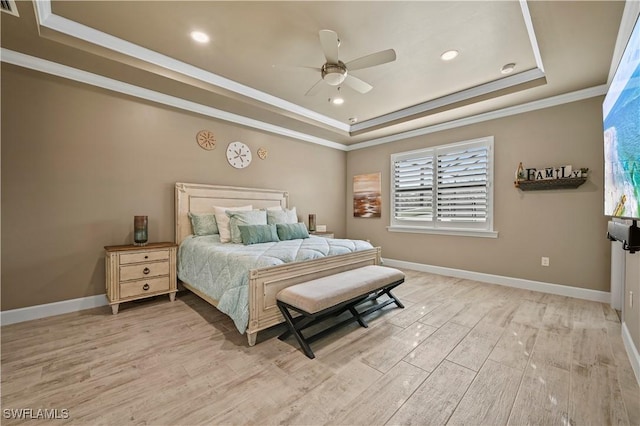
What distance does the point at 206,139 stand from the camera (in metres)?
3.92

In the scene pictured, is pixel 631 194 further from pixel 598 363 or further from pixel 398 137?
pixel 398 137

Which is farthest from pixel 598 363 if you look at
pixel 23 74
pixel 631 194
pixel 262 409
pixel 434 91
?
pixel 23 74

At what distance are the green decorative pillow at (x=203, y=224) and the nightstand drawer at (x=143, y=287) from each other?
71 centimetres

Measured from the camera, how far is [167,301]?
3.32 meters

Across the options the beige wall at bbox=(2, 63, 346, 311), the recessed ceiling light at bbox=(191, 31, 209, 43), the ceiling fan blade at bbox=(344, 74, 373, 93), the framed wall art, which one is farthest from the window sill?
the recessed ceiling light at bbox=(191, 31, 209, 43)

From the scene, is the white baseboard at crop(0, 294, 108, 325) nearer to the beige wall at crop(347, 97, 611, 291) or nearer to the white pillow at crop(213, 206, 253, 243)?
the white pillow at crop(213, 206, 253, 243)

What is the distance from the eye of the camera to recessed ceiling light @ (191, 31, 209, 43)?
98.8 inches

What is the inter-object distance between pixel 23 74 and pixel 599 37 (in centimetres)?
550

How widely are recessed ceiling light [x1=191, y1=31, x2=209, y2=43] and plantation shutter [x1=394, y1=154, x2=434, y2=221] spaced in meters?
3.87

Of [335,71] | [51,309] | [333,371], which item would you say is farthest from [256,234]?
[51,309]

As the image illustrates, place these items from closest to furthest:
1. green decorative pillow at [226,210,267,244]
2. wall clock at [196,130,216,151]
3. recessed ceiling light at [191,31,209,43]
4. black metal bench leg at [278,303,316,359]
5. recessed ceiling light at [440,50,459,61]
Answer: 1. black metal bench leg at [278,303,316,359]
2. recessed ceiling light at [191,31,209,43]
3. recessed ceiling light at [440,50,459,61]
4. green decorative pillow at [226,210,267,244]
5. wall clock at [196,130,216,151]

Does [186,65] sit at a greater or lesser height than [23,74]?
greater

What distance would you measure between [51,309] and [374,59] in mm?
4171

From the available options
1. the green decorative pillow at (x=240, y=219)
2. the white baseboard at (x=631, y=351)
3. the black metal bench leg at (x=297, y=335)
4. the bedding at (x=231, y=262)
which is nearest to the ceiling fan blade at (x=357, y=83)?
the bedding at (x=231, y=262)
